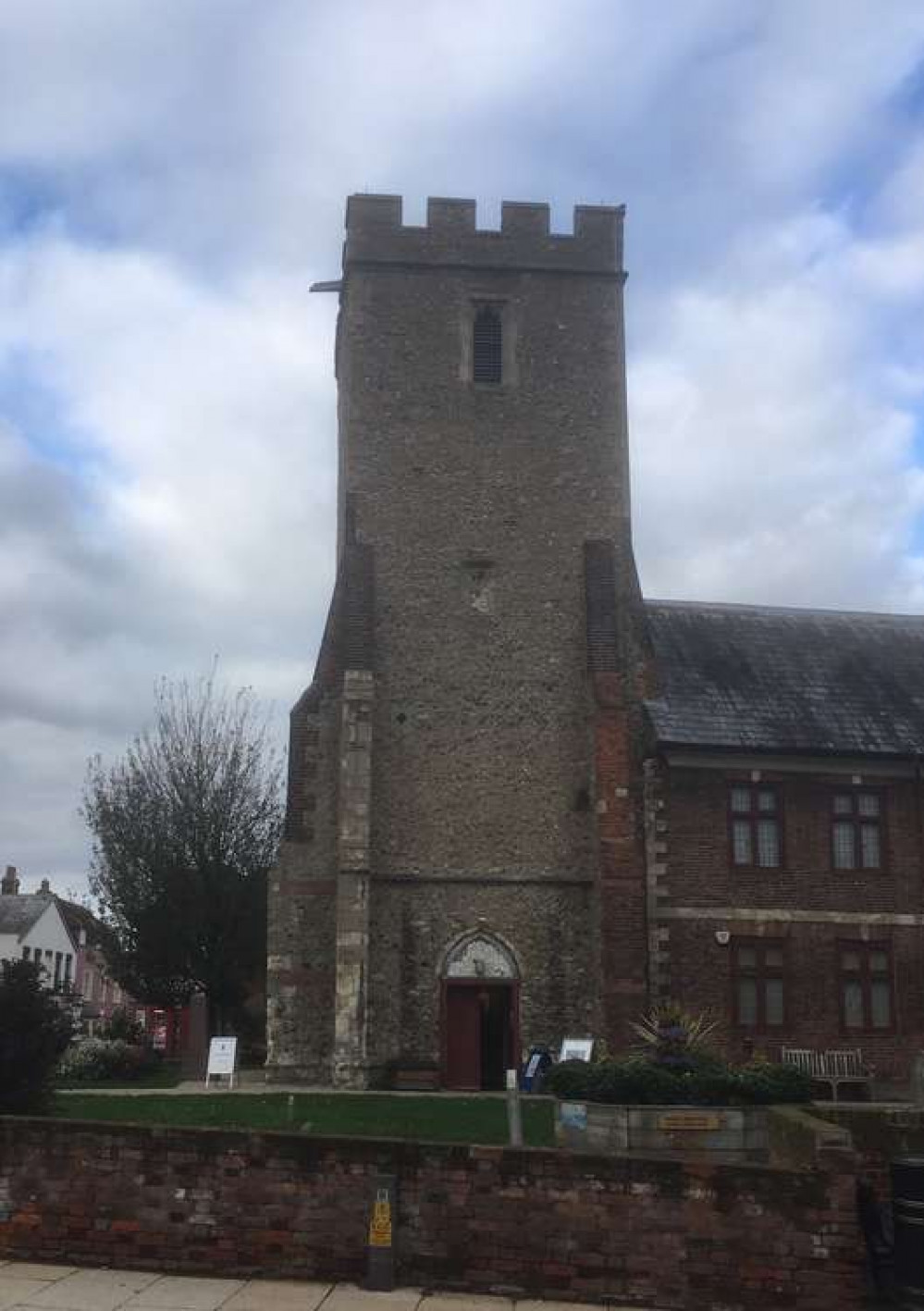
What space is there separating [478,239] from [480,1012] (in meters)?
16.8

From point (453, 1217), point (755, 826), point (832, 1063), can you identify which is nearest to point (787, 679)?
point (755, 826)

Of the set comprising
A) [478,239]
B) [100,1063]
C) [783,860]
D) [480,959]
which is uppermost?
[478,239]

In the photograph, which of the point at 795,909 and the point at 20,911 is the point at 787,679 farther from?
the point at 20,911

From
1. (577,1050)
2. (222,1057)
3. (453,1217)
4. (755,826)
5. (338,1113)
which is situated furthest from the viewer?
(755,826)

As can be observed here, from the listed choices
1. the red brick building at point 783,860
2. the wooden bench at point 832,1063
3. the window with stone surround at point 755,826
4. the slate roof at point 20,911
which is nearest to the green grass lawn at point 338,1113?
the red brick building at point 783,860

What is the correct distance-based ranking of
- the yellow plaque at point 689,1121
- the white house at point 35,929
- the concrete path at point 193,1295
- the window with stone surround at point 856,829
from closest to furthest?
the concrete path at point 193,1295 → the yellow plaque at point 689,1121 → the window with stone surround at point 856,829 → the white house at point 35,929

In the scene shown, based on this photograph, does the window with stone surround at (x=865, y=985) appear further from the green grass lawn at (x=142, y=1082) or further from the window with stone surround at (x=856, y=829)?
the green grass lawn at (x=142, y=1082)

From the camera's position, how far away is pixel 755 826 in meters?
26.6

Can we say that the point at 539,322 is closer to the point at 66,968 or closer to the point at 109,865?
the point at 109,865

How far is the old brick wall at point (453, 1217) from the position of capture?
10.4 m

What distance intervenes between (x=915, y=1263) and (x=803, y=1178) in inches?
41.5

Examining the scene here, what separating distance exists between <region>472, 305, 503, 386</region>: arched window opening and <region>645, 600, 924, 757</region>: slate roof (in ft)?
20.7

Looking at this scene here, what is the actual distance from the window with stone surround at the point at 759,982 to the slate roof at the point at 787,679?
390cm

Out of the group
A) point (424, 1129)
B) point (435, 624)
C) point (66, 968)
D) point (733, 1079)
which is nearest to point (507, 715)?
point (435, 624)
